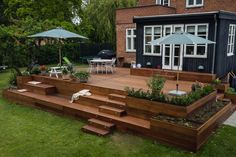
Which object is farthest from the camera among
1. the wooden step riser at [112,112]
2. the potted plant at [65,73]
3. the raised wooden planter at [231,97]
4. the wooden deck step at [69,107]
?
the potted plant at [65,73]

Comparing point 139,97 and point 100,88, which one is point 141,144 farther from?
point 100,88

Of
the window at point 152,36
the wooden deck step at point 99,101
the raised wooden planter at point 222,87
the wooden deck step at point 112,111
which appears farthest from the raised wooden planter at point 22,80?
the raised wooden planter at point 222,87

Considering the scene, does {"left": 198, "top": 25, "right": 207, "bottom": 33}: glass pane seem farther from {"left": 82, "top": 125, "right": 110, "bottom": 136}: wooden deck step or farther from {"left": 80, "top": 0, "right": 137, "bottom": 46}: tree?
{"left": 80, "top": 0, "right": 137, "bottom": 46}: tree

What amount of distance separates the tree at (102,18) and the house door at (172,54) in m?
11.7

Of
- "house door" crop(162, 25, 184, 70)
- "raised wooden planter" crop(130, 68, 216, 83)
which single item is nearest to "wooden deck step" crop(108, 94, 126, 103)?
"raised wooden planter" crop(130, 68, 216, 83)

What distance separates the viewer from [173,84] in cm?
967

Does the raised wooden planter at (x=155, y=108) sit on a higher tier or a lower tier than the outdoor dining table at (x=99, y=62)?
lower

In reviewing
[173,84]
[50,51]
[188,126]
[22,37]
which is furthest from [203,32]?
[50,51]

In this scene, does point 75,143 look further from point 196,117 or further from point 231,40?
point 231,40

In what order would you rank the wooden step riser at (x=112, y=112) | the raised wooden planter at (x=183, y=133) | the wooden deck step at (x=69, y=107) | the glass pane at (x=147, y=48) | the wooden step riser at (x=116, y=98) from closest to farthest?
the raised wooden planter at (x=183, y=133), the wooden deck step at (x=69, y=107), the wooden step riser at (x=112, y=112), the wooden step riser at (x=116, y=98), the glass pane at (x=147, y=48)

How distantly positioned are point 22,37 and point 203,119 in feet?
32.3

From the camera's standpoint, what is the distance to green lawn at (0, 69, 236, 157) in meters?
5.65

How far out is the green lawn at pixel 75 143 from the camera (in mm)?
5648

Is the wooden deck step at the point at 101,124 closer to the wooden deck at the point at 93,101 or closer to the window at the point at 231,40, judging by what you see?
the wooden deck at the point at 93,101
